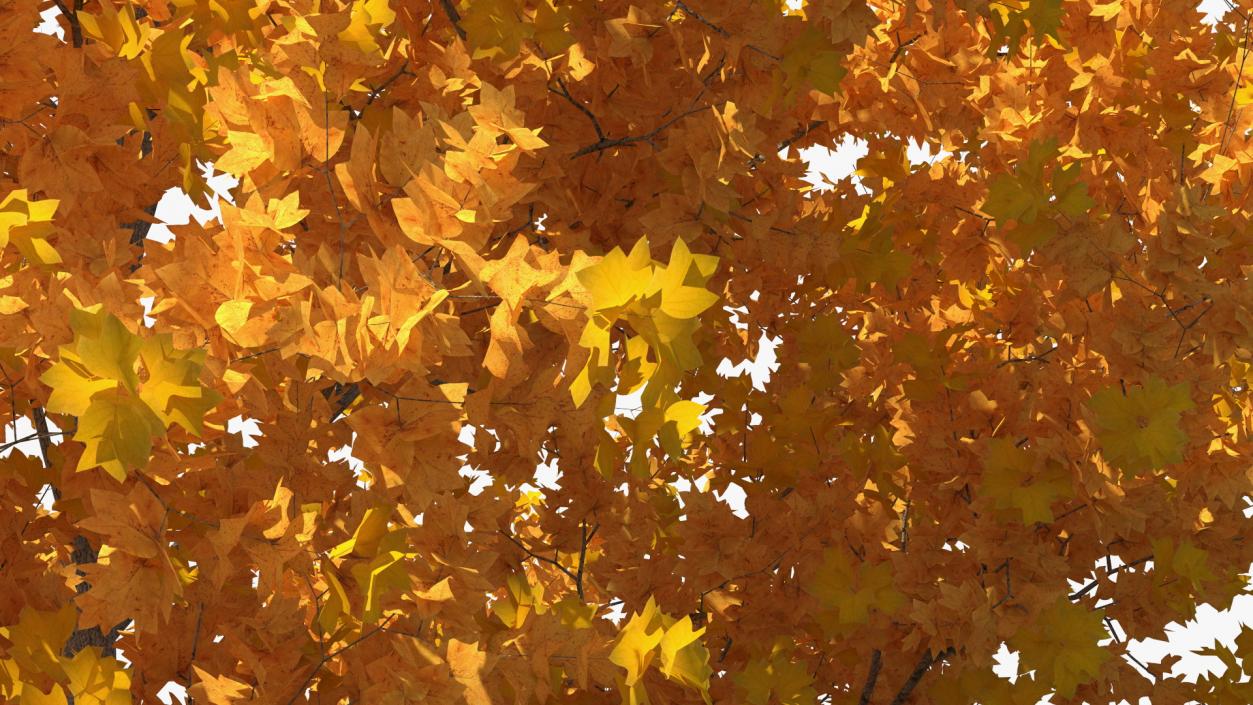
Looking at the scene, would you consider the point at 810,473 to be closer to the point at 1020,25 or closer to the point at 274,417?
the point at 1020,25

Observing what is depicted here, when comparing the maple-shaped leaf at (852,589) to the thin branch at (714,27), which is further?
the maple-shaped leaf at (852,589)

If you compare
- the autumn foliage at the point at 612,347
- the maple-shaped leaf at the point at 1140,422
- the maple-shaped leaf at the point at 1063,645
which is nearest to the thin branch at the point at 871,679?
the autumn foliage at the point at 612,347

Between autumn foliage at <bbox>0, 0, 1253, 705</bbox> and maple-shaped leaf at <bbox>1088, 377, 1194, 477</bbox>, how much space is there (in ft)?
0.04

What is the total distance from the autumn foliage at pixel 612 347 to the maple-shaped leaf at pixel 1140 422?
1cm

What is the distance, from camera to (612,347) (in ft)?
11.5

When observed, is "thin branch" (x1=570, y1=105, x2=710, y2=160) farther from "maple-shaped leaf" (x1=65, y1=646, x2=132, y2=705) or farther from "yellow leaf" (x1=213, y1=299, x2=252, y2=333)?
A: "maple-shaped leaf" (x1=65, y1=646, x2=132, y2=705)

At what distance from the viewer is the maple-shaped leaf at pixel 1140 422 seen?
3193 mm

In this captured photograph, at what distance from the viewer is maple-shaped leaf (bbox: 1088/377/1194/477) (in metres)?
3.19

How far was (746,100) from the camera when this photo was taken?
3598mm

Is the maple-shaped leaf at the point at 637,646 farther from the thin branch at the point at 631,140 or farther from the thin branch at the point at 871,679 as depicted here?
the thin branch at the point at 871,679

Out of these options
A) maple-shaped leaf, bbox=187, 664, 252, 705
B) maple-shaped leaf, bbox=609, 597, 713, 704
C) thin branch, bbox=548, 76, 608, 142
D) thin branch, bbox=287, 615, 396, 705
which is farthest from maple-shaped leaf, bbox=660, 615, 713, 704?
thin branch, bbox=548, 76, 608, 142

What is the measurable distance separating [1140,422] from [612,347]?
144cm

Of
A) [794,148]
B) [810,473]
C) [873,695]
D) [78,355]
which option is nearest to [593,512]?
[810,473]

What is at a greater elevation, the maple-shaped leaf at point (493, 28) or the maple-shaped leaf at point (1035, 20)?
the maple-shaped leaf at point (1035, 20)
